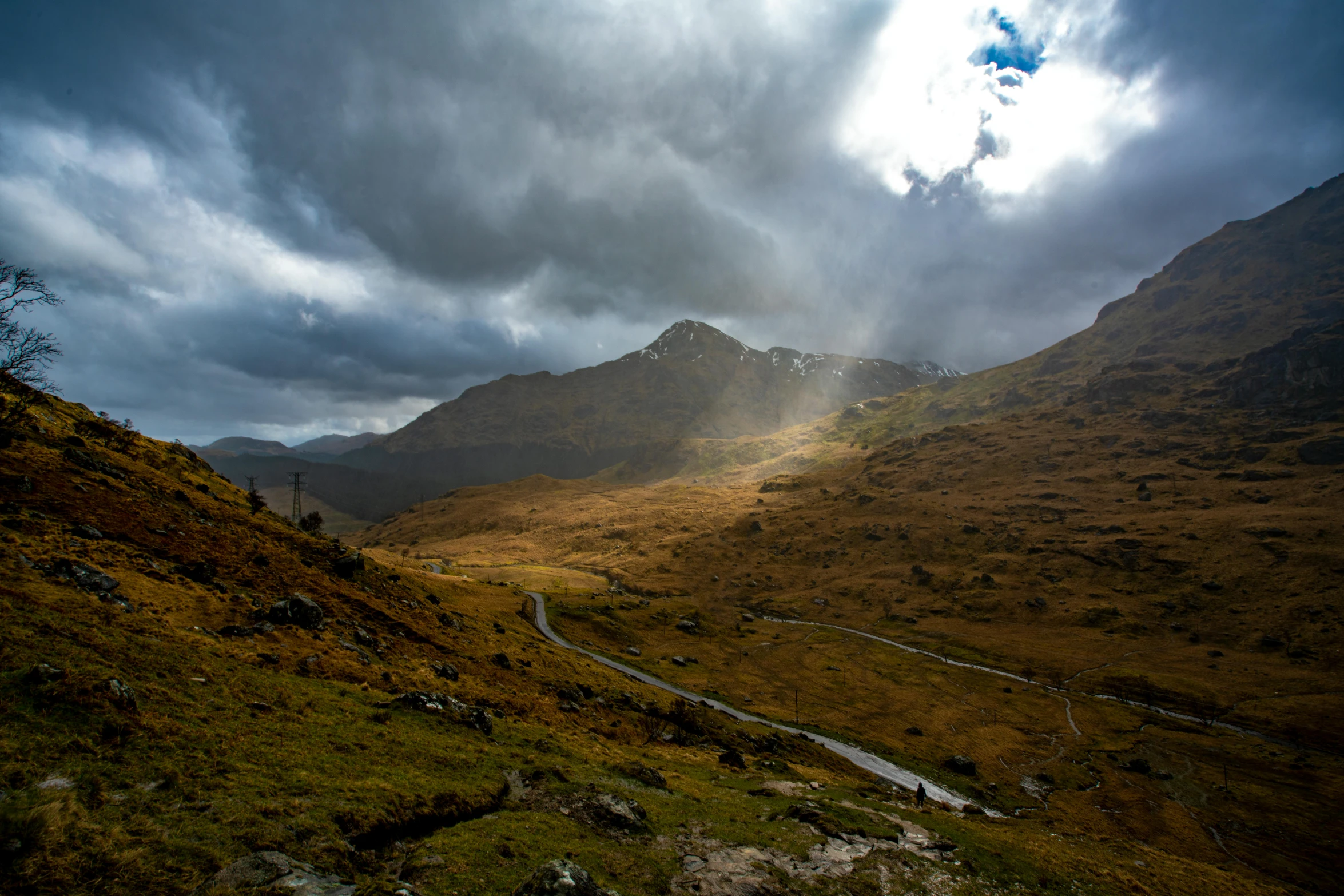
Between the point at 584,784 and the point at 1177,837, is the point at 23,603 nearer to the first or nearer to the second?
the point at 584,784

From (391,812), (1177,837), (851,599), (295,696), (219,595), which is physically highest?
(219,595)

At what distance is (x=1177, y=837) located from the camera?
64.2m

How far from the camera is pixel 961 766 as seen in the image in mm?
74875

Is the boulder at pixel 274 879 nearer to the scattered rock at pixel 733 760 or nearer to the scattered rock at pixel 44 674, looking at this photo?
the scattered rock at pixel 44 674

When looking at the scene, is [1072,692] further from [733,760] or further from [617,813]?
[617,813]

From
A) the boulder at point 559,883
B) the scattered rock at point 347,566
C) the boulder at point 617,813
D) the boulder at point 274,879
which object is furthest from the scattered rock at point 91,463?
the boulder at point 559,883

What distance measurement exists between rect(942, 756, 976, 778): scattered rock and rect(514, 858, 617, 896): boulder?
75.9m

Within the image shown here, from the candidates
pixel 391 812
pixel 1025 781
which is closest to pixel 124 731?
pixel 391 812

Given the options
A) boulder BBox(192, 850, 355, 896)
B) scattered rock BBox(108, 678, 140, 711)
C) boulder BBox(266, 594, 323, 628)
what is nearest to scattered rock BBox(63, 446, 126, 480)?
boulder BBox(266, 594, 323, 628)

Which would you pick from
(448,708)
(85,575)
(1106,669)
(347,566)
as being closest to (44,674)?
(85,575)

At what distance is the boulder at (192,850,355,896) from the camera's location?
13.4 metres

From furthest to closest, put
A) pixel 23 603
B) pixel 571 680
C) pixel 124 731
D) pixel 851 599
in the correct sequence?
1. pixel 851 599
2. pixel 571 680
3. pixel 23 603
4. pixel 124 731

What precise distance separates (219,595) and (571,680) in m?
32.8

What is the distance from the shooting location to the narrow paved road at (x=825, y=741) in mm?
63000
